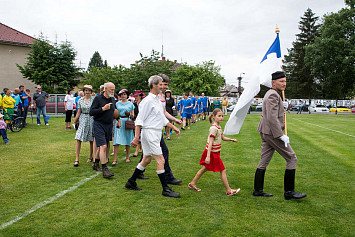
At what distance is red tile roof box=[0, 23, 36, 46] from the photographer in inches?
1448

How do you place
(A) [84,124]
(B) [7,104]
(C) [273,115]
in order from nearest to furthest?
(C) [273,115], (A) [84,124], (B) [7,104]

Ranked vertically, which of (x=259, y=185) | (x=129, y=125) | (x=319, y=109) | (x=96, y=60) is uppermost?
(x=96, y=60)

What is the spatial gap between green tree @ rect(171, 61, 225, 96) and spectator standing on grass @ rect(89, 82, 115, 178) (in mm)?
43634

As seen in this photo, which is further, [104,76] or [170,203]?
[104,76]

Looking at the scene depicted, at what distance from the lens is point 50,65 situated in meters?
31.7

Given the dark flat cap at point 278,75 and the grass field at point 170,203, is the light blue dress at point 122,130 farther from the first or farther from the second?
the dark flat cap at point 278,75

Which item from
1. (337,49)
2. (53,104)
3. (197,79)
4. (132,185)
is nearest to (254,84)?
(132,185)

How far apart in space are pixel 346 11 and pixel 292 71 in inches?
1017

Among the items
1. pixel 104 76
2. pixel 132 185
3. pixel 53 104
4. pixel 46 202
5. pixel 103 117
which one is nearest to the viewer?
pixel 46 202

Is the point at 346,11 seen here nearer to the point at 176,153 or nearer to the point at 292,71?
the point at 292,71

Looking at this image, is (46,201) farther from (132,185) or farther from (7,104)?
(7,104)

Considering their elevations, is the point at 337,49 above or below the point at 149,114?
above

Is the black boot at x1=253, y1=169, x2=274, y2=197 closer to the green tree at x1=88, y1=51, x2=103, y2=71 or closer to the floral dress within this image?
the floral dress

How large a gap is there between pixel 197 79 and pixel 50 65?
2634 centimetres
